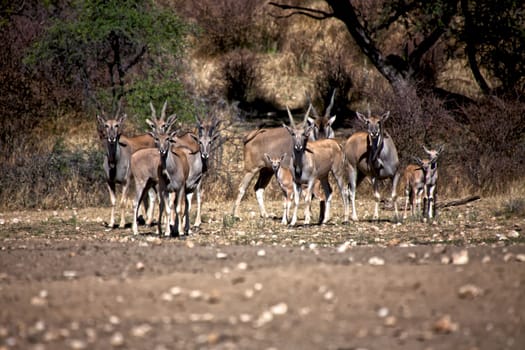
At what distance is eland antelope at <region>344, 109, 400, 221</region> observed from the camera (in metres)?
18.2

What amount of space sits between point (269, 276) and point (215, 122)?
8192 mm

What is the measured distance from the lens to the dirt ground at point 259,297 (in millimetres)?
7688

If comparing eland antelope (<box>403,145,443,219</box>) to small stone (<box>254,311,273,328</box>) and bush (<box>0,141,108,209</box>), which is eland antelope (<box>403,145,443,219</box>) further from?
small stone (<box>254,311,273,328</box>)

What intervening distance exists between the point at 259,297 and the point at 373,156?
10.0 metres

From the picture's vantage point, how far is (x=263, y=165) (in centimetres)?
1984

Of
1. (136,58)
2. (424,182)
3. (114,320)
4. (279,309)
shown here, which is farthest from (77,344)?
(136,58)

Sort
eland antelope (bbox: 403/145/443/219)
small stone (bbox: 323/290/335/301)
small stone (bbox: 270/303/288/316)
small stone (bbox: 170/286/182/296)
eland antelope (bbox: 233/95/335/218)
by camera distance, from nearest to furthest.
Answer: small stone (bbox: 270/303/288/316) < small stone (bbox: 323/290/335/301) < small stone (bbox: 170/286/182/296) < eland antelope (bbox: 403/145/443/219) < eland antelope (bbox: 233/95/335/218)

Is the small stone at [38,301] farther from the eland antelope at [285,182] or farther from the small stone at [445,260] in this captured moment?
the eland antelope at [285,182]

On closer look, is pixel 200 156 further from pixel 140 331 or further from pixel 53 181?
pixel 140 331

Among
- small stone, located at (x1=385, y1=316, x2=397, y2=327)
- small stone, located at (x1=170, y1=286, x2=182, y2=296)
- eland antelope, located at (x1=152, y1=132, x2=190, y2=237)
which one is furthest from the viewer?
eland antelope, located at (x1=152, y1=132, x2=190, y2=237)

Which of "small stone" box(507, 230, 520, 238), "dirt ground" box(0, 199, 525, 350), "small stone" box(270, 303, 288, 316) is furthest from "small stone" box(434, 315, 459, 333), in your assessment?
"small stone" box(507, 230, 520, 238)

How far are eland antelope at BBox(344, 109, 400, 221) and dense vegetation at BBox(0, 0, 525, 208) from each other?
11.2ft

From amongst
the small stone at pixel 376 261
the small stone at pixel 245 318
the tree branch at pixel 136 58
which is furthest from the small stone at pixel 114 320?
the tree branch at pixel 136 58

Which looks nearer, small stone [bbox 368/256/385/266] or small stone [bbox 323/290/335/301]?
small stone [bbox 323/290/335/301]
